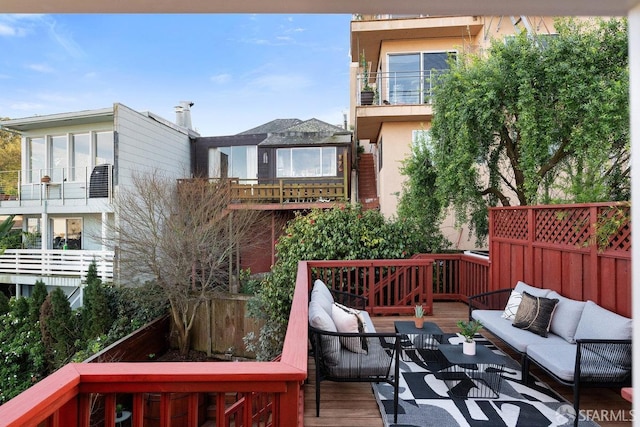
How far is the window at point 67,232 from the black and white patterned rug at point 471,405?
42.2 ft

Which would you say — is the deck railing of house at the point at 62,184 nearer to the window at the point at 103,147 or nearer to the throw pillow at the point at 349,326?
the window at the point at 103,147

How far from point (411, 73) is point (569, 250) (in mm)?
7540

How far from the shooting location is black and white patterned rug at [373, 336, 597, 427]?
3.17m

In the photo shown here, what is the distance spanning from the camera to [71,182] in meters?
12.0

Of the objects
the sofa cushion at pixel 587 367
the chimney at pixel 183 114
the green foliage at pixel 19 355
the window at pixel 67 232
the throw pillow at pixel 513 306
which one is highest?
the chimney at pixel 183 114

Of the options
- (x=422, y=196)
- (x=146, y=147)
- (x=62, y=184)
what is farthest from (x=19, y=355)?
(x=422, y=196)

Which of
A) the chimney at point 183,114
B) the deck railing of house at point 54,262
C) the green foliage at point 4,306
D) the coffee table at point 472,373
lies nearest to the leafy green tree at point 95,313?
the deck railing of house at point 54,262

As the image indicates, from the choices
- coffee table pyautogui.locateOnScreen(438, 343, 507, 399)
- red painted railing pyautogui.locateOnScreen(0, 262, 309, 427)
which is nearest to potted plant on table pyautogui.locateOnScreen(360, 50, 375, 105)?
coffee table pyautogui.locateOnScreen(438, 343, 507, 399)

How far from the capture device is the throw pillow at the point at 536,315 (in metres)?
4.28

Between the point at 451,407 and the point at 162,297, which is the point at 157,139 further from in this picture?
the point at 451,407

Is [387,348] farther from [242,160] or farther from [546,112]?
[242,160]

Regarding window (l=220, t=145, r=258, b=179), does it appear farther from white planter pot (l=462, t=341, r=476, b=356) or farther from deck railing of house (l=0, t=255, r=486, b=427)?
deck railing of house (l=0, t=255, r=486, b=427)

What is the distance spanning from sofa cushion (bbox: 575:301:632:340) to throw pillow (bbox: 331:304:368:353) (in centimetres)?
243

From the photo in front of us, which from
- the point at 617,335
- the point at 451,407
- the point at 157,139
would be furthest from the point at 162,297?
the point at 617,335
